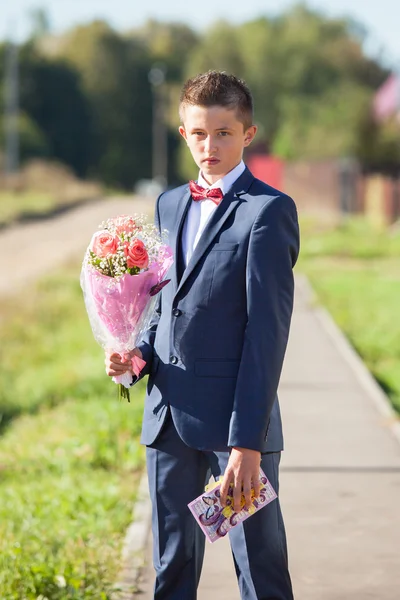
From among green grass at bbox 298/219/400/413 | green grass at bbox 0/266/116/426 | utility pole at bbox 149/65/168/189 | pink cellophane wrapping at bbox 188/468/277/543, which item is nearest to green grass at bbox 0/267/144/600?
green grass at bbox 0/266/116/426

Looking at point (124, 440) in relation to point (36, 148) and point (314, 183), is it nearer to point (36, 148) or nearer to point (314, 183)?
point (314, 183)

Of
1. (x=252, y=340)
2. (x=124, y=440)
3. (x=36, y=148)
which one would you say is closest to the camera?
(x=252, y=340)

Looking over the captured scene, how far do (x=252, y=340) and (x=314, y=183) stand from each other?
37.3 meters

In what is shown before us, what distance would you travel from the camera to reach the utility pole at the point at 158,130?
81.1 metres

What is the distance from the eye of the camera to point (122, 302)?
3.57 meters

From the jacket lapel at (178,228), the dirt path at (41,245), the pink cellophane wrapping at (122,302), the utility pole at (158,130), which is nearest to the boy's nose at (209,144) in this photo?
the jacket lapel at (178,228)

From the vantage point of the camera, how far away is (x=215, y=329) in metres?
3.57

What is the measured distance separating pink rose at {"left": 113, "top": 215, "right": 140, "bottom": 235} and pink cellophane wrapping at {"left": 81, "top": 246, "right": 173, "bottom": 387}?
13cm

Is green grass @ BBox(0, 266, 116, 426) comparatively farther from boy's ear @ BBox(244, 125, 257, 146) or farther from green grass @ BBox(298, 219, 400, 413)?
boy's ear @ BBox(244, 125, 257, 146)

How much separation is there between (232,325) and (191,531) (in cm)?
67

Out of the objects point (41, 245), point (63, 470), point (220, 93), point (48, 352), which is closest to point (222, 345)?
point (220, 93)

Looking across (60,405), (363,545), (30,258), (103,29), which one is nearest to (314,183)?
(30,258)

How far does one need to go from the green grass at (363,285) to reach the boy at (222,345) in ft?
20.3

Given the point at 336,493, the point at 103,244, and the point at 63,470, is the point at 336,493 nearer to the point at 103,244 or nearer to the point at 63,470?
the point at 63,470
